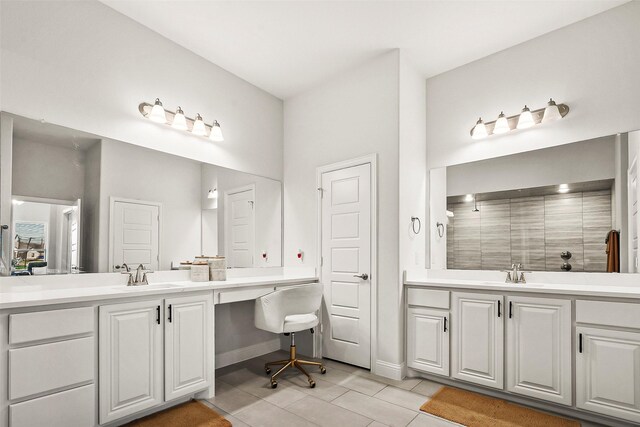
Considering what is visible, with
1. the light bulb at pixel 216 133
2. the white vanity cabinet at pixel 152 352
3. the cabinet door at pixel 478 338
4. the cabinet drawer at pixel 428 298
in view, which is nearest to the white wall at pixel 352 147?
the cabinet drawer at pixel 428 298

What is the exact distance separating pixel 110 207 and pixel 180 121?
964 mm

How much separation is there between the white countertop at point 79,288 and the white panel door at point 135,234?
0.13 m

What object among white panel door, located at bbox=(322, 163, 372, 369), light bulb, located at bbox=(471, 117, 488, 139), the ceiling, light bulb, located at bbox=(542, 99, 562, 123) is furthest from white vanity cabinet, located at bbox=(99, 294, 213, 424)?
light bulb, located at bbox=(542, 99, 562, 123)

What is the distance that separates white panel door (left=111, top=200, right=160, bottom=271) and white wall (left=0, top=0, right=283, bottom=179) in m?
0.57

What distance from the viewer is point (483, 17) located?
2.81 metres

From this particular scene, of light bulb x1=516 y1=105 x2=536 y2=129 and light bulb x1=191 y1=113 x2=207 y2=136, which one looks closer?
light bulb x1=516 y1=105 x2=536 y2=129

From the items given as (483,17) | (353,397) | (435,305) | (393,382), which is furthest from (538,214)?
(353,397)

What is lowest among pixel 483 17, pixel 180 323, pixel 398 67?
pixel 180 323

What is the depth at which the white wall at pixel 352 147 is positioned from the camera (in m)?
3.25

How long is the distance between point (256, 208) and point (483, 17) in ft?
9.27

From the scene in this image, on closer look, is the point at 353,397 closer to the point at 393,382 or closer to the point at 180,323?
the point at 393,382

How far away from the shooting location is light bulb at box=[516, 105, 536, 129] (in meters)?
2.97

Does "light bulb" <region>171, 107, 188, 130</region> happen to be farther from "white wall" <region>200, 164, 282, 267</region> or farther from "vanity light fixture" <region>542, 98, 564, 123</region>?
"vanity light fixture" <region>542, 98, 564, 123</region>

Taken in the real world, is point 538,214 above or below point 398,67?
below
